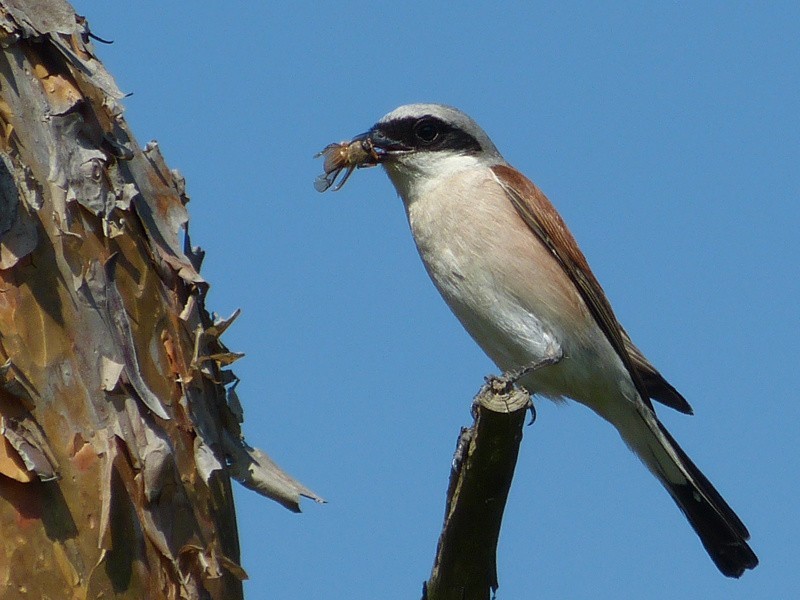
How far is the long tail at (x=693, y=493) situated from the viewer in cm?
522

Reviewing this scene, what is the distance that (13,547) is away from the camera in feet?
9.30

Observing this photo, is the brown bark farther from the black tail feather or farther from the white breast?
the black tail feather

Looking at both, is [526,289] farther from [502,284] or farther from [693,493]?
[693,493]

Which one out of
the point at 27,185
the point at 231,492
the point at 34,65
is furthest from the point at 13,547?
the point at 34,65

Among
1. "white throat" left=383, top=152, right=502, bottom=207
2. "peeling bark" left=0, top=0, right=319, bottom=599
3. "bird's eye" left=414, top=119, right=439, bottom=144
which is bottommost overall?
"peeling bark" left=0, top=0, right=319, bottom=599

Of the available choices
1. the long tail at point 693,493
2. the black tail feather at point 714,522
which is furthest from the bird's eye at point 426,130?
the black tail feather at point 714,522

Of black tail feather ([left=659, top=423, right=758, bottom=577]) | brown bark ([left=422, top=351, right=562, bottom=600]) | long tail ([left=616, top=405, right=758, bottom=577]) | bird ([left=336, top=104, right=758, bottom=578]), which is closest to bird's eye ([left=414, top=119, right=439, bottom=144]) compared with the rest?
bird ([left=336, top=104, right=758, bottom=578])

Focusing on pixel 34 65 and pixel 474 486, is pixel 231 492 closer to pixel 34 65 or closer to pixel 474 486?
pixel 474 486

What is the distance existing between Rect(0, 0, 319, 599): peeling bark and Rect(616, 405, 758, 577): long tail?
7.78 ft

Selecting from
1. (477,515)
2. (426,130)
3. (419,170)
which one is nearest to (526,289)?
(419,170)

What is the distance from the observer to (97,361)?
10.1ft

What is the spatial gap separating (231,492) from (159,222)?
888mm

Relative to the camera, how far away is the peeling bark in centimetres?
293

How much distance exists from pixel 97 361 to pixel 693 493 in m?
3.33
